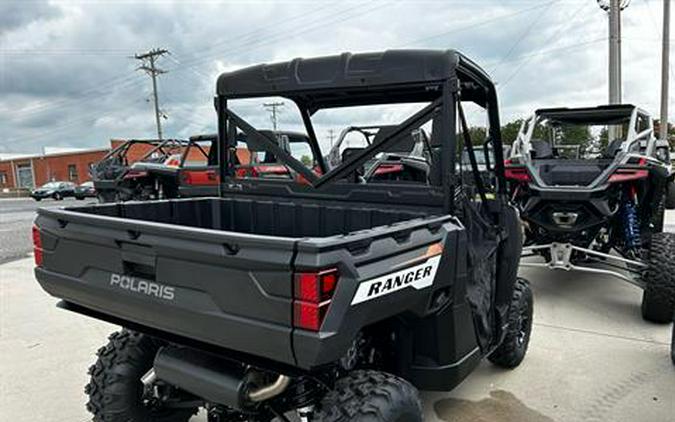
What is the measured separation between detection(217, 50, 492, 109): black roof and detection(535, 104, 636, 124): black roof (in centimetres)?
400

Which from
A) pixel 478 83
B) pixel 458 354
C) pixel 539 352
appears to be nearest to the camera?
pixel 458 354

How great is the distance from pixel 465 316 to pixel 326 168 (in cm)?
145

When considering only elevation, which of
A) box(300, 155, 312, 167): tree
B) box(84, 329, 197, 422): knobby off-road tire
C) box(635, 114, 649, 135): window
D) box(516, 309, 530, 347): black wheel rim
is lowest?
box(516, 309, 530, 347): black wheel rim

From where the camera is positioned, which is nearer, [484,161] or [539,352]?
[484,161]

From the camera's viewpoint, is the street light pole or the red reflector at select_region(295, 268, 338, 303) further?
the street light pole

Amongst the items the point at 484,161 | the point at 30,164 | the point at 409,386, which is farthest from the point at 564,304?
the point at 30,164

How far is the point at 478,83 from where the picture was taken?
2742 millimetres

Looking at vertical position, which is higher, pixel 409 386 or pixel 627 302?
pixel 409 386

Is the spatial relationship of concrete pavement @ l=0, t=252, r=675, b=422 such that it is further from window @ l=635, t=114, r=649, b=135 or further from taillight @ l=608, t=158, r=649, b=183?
window @ l=635, t=114, r=649, b=135

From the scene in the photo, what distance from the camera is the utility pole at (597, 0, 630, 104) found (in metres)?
14.7

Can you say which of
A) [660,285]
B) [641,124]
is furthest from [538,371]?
[641,124]

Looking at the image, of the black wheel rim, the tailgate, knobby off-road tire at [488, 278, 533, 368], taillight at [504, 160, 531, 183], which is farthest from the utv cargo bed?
taillight at [504, 160, 531, 183]

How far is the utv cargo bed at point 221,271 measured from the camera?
1.67 m

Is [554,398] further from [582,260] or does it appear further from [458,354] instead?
[582,260]
